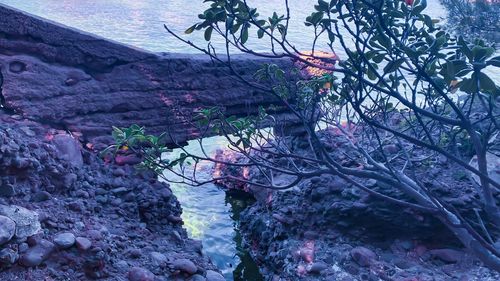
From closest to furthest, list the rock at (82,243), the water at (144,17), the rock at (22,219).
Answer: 1. the rock at (22,219)
2. the rock at (82,243)
3. the water at (144,17)

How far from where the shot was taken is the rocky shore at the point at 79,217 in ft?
6.52

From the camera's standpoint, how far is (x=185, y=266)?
8.02ft

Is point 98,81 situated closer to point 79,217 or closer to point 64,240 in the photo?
point 79,217

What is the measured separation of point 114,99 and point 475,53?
229 cm

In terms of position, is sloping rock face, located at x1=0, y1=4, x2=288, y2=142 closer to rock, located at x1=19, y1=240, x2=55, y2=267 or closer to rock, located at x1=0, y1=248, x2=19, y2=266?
rock, located at x1=19, y1=240, x2=55, y2=267

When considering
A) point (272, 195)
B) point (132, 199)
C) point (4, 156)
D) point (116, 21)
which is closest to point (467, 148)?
point (272, 195)

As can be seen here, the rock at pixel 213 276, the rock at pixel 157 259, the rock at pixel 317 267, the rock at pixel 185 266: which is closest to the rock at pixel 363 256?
the rock at pixel 317 267

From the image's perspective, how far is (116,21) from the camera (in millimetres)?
6637

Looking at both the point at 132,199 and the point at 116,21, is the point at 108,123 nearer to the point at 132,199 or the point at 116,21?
the point at 132,199

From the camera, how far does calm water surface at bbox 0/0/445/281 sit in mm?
3402

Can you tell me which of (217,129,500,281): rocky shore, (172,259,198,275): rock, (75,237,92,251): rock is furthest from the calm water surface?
(75,237,92,251): rock

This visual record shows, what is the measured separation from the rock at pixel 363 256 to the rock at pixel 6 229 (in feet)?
5.84

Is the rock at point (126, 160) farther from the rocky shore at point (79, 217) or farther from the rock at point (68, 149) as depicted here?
the rock at point (68, 149)

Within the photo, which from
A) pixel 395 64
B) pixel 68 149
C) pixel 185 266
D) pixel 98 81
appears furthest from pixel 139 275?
pixel 395 64
